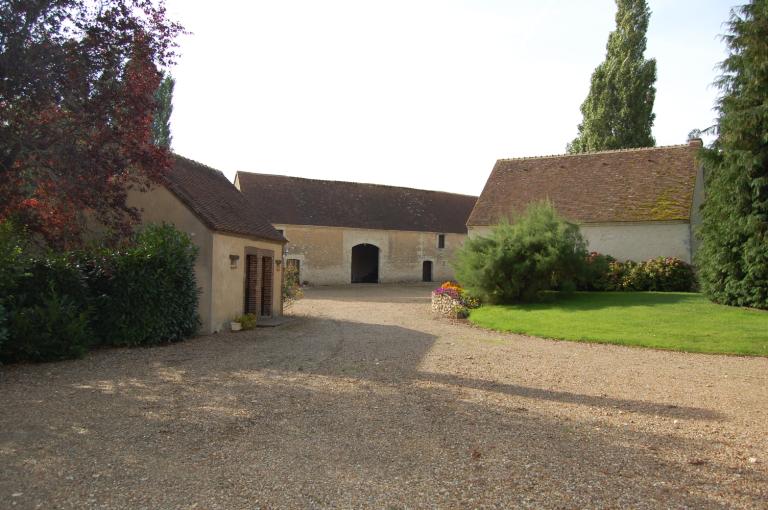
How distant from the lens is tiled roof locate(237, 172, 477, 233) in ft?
110

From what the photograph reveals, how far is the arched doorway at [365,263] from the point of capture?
37156 mm

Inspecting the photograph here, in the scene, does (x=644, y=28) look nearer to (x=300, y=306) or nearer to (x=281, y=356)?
(x=300, y=306)

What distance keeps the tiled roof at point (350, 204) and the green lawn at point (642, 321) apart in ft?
56.5

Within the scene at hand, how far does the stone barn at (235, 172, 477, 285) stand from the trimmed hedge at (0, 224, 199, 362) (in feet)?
66.1

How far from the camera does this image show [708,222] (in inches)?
667

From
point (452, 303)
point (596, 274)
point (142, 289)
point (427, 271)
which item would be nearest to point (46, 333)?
→ point (142, 289)

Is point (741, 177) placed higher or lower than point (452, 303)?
higher

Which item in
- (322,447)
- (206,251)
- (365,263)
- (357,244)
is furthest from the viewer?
(365,263)

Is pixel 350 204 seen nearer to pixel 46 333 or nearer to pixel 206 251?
pixel 206 251

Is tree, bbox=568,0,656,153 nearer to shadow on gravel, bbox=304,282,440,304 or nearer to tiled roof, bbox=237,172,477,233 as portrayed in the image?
tiled roof, bbox=237,172,477,233

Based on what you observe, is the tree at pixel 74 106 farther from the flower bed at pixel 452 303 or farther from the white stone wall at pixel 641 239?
the white stone wall at pixel 641 239

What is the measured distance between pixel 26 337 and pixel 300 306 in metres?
12.9

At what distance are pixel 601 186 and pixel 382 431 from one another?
2219 cm

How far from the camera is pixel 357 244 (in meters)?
35.1
